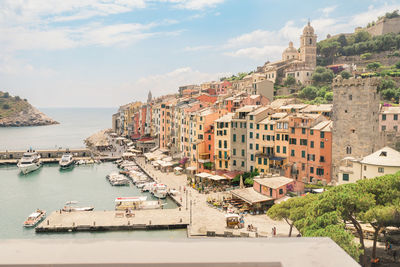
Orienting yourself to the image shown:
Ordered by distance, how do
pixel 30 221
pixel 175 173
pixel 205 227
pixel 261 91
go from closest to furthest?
pixel 205 227, pixel 30 221, pixel 175 173, pixel 261 91

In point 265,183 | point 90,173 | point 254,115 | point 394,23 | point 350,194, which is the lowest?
point 90,173

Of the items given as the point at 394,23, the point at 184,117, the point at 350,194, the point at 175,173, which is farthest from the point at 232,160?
the point at 394,23

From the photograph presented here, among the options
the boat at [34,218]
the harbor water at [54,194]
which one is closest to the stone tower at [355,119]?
the harbor water at [54,194]

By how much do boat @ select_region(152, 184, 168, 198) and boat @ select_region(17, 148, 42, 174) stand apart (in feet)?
105

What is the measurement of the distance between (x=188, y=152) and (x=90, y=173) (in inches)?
780

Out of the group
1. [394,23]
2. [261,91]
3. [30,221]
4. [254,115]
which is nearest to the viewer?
[30,221]

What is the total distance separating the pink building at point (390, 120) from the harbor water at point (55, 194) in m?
31.0

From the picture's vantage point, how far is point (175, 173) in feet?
188

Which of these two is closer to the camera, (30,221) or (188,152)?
(30,221)

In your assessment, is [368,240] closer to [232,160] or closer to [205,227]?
[205,227]

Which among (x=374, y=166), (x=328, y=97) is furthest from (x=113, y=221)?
(x=328, y=97)

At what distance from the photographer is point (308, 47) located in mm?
104812

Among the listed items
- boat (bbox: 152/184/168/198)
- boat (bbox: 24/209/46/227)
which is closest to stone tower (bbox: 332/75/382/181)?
boat (bbox: 152/184/168/198)

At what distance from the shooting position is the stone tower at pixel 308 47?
344 ft
